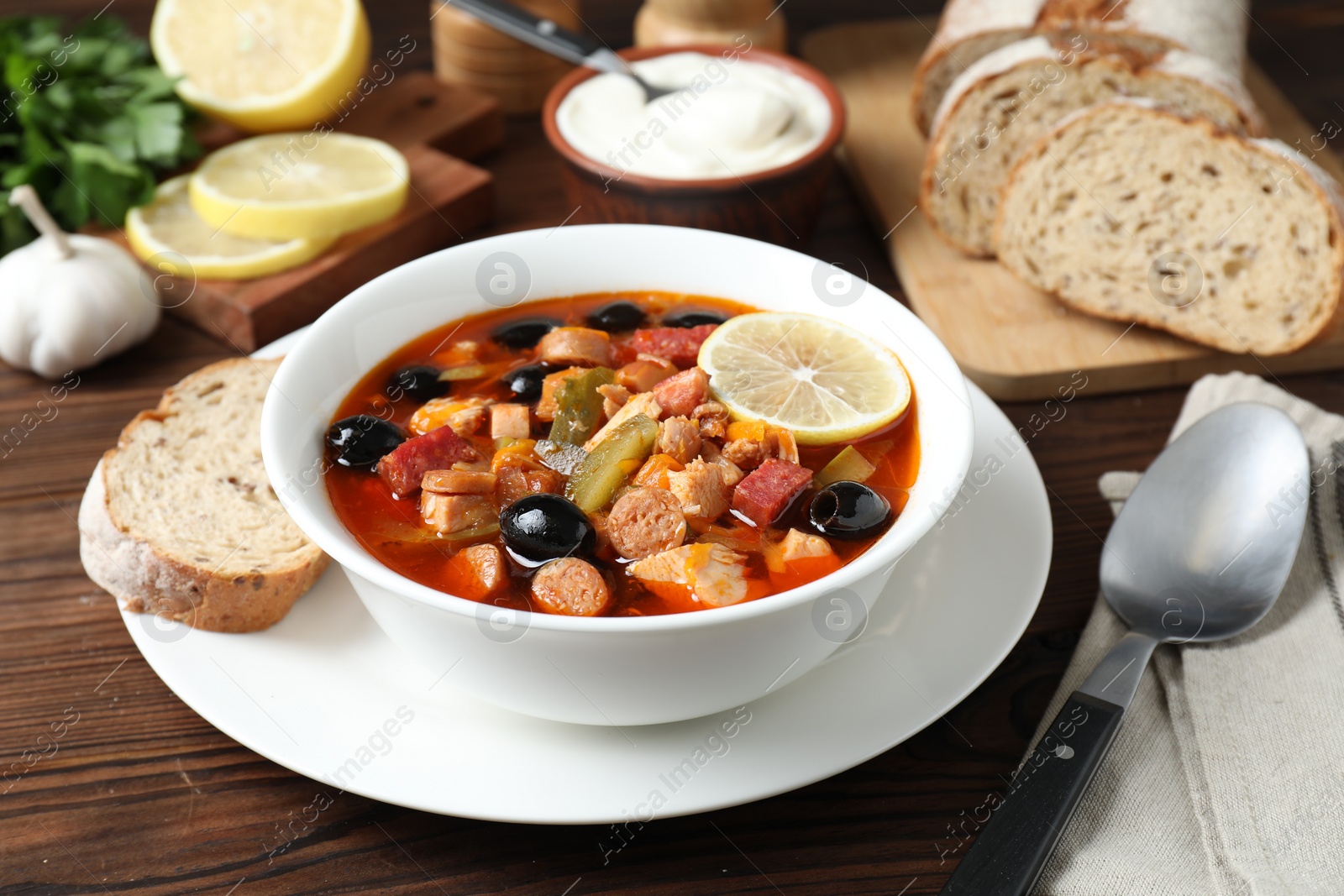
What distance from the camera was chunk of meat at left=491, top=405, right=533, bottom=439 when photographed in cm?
231

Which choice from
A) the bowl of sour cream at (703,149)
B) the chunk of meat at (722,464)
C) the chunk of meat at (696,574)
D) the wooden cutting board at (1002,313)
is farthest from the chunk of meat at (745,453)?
the bowl of sour cream at (703,149)

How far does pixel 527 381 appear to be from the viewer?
244 centimetres

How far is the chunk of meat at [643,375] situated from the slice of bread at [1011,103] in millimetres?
1520

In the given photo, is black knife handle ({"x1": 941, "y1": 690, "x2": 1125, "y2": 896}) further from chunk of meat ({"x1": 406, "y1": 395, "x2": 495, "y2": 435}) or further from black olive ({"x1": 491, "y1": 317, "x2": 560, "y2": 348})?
black olive ({"x1": 491, "y1": 317, "x2": 560, "y2": 348})

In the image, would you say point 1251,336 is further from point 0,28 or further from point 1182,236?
point 0,28

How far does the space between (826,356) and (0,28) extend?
3.19 meters

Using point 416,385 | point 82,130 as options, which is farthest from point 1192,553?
point 82,130

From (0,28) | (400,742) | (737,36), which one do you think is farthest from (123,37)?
(400,742)

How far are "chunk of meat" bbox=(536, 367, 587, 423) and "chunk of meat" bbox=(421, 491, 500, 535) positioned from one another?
0.90 feet

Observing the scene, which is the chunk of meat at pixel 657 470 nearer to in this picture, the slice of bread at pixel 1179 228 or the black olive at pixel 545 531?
the black olive at pixel 545 531

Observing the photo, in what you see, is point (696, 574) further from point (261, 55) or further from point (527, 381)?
point (261, 55)

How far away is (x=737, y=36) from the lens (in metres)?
4.27

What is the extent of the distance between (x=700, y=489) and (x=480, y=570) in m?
0.42

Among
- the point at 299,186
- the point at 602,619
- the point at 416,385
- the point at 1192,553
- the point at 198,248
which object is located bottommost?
the point at 198,248
